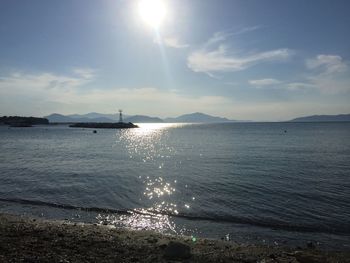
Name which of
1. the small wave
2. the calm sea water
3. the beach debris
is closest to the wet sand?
the beach debris

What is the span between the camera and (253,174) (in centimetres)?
3491

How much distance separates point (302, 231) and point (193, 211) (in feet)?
Answer: 21.1

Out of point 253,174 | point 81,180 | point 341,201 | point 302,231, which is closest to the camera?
point 302,231

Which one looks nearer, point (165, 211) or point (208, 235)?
point (208, 235)

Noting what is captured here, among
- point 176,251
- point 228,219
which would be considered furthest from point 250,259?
point 228,219

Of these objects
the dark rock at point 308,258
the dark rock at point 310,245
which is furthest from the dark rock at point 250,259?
the dark rock at point 310,245

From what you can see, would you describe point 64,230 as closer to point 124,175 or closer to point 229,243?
point 229,243

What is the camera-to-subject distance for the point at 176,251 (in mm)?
12367

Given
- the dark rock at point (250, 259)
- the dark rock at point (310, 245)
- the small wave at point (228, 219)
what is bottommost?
the small wave at point (228, 219)

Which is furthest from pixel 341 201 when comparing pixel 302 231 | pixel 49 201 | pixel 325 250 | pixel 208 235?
pixel 49 201

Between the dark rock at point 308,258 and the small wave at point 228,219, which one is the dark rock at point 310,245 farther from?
the dark rock at point 308,258

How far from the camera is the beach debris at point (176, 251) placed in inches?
481

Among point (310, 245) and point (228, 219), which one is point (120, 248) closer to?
point (228, 219)

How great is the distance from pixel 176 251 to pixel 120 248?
2301 millimetres
